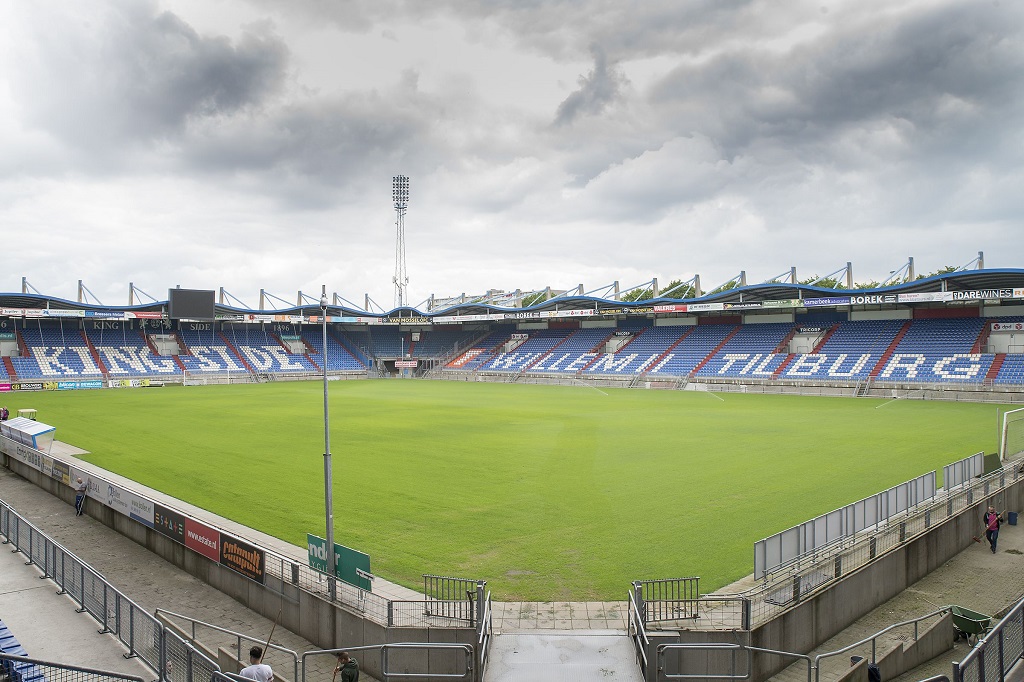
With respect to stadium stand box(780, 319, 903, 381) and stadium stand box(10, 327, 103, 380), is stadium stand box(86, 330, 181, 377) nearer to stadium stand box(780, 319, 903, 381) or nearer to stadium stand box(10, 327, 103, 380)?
stadium stand box(10, 327, 103, 380)

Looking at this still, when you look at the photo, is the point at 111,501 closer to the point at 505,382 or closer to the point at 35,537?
the point at 35,537

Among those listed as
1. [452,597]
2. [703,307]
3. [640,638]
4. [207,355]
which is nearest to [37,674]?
[452,597]

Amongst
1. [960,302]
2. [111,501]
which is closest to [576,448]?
[111,501]

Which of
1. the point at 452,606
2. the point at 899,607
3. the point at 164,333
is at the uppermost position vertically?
the point at 164,333

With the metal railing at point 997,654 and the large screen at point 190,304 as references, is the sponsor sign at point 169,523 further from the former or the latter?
the large screen at point 190,304

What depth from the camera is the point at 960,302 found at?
54.2 meters

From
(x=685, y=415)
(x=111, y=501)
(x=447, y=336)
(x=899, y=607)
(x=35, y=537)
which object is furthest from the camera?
(x=447, y=336)

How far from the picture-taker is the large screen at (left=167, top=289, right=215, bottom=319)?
73.7 m

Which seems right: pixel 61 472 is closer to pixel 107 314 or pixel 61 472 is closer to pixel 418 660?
pixel 418 660

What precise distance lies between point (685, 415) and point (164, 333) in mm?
68099

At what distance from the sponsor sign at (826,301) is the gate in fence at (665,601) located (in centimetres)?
5104

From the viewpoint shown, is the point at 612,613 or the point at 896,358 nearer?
the point at 612,613

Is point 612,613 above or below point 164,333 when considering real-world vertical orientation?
below

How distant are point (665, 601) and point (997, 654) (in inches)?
205
